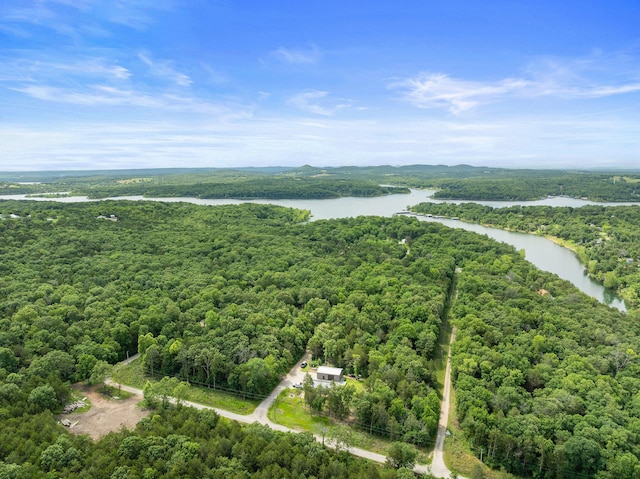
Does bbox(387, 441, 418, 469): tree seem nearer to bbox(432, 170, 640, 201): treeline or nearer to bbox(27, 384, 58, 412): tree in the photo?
bbox(27, 384, 58, 412): tree

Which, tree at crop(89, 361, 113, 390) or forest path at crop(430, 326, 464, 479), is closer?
forest path at crop(430, 326, 464, 479)

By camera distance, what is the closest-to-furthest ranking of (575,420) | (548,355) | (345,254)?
(575,420), (548,355), (345,254)

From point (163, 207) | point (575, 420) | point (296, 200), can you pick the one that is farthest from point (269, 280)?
point (296, 200)

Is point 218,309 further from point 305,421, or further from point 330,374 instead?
point 305,421

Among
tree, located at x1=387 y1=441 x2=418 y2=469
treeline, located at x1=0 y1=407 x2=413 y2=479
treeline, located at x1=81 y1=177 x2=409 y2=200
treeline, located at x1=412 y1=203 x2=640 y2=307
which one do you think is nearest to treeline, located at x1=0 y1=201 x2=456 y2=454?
tree, located at x1=387 y1=441 x2=418 y2=469

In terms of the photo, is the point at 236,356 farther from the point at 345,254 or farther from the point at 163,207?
the point at 163,207
